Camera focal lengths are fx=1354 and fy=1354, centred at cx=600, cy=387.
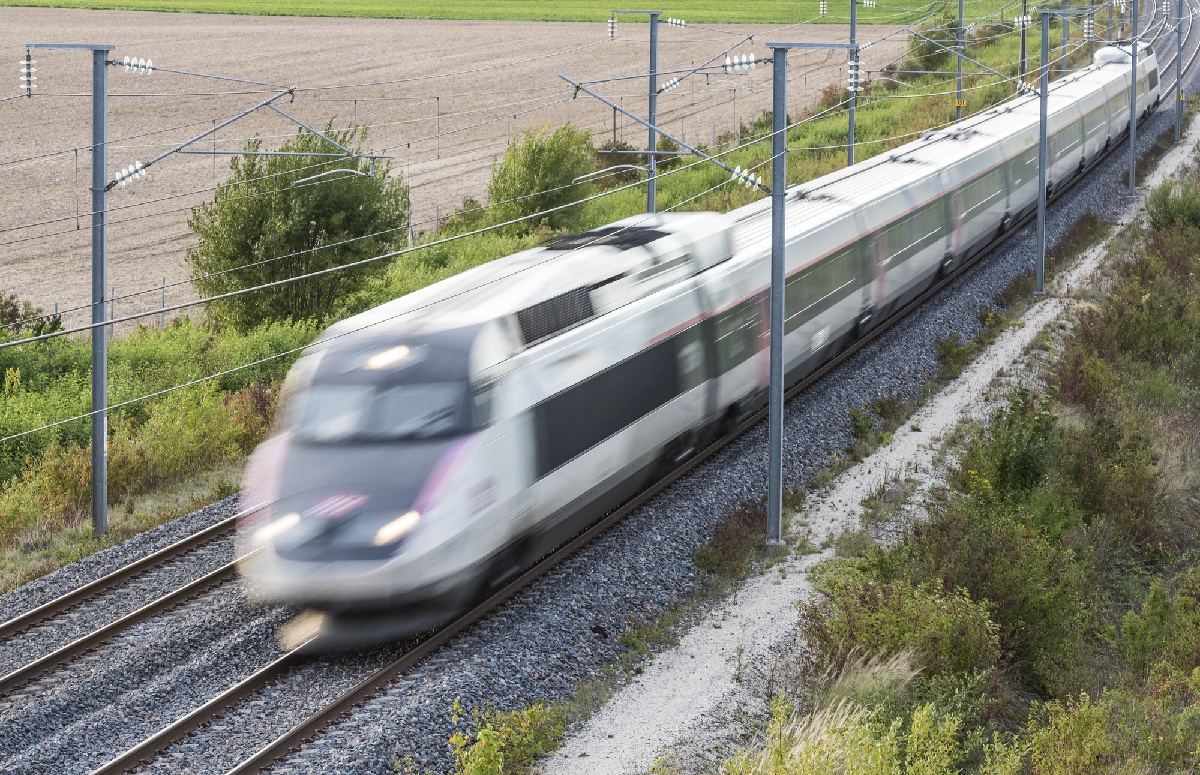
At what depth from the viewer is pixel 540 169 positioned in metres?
38.5

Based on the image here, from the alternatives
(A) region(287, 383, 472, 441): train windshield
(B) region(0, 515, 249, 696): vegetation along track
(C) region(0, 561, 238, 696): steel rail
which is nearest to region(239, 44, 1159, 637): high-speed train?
(A) region(287, 383, 472, 441): train windshield

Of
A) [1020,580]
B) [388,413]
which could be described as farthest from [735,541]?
[388,413]

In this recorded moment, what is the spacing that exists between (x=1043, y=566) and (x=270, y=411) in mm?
12443

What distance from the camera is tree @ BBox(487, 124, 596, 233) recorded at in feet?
126

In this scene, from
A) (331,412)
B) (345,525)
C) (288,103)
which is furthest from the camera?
(288,103)

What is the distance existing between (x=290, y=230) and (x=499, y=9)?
7735 cm

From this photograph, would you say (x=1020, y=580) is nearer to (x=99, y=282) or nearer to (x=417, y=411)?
(x=417, y=411)

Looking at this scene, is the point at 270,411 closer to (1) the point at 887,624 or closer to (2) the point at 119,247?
(1) the point at 887,624

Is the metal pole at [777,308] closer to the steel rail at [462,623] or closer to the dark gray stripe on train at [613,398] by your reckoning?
the dark gray stripe on train at [613,398]

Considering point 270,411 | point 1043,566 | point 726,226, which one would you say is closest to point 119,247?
point 270,411

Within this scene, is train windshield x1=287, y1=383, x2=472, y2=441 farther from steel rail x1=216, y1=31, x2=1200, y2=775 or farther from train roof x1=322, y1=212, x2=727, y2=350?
steel rail x1=216, y1=31, x2=1200, y2=775

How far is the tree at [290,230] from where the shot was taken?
89.1 feet

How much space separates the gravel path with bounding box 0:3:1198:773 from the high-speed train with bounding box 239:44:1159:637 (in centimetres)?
46

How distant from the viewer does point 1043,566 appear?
14.1m
